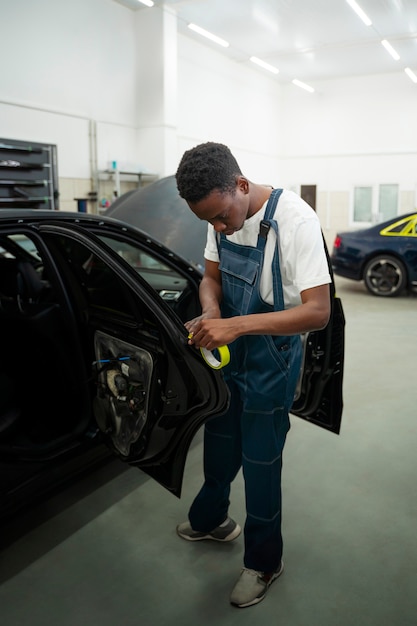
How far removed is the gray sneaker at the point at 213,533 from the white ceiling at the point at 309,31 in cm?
824

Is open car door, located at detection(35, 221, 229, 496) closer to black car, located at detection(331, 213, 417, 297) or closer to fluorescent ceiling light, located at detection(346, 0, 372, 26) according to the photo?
black car, located at detection(331, 213, 417, 297)

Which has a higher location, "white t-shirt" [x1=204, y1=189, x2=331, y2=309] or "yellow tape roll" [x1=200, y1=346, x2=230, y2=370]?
"white t-shirt" [x1=204, y1=189, x2=331, y2=309]

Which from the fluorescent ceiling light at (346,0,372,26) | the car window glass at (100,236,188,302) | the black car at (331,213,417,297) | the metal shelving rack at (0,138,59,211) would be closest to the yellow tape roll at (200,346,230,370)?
the car window glass at (100,236,188,302)

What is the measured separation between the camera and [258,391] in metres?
1.63

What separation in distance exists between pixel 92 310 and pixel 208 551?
1072 mm

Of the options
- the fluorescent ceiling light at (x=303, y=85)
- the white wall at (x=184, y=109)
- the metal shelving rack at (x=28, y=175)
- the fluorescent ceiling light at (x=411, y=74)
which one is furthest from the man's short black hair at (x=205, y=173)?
the fluorescent ceiling light at (x=411, y=74)

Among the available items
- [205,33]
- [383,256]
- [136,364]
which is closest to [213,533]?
[136,364]

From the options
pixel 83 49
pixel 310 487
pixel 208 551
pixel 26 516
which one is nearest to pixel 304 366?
pixel 310 487

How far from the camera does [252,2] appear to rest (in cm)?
805

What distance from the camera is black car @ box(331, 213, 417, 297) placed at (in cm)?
677

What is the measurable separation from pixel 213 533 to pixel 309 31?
9.58m

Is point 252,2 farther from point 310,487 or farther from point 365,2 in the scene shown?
point 310,487

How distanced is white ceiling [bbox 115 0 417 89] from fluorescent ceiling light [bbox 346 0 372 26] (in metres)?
0.07

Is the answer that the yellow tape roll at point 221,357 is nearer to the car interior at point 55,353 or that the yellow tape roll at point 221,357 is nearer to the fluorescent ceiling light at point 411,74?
the car interior at point 55,353
